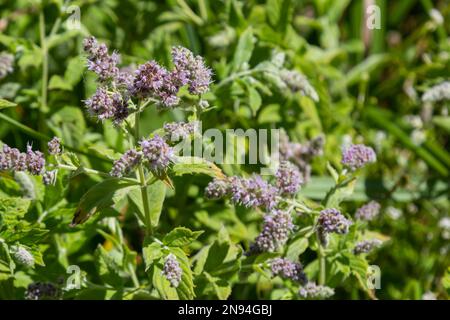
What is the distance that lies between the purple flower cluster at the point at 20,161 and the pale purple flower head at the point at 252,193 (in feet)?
1.79

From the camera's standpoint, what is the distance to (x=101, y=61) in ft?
5.95

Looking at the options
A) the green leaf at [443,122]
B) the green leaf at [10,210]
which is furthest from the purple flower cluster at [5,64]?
the green leaf at [443,122]

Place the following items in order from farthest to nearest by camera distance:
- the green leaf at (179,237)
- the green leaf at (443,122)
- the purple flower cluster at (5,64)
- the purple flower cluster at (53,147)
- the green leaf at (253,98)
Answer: the green leaf at (443,122)
the purple flower cluster at (5,64)
the green leaf at (253,98)
the green leaf at (179,237)
the purple flower cluster at (53,147)

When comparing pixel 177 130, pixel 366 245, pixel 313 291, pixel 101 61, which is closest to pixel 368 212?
pixel 366 245

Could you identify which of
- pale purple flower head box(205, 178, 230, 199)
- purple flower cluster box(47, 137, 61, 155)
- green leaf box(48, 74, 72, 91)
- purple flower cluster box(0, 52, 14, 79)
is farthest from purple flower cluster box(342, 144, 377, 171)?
purple flower cluster box(0, 52, 14, 79)

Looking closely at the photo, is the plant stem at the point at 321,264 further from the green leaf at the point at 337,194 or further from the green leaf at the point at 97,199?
the green leaf at the point at 97,199

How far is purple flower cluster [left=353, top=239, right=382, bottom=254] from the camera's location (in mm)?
2160

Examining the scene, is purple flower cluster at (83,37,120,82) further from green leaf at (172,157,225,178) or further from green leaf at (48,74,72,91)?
green leaf at (48,74,72,91)

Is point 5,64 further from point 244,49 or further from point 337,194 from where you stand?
point 337,194

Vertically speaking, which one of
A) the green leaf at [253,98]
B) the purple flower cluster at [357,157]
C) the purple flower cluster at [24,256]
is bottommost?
the purple flower cluster at [24,256]

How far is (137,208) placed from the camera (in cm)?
209

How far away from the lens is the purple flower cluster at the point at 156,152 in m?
1.71

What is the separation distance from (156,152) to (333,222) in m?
0.57
